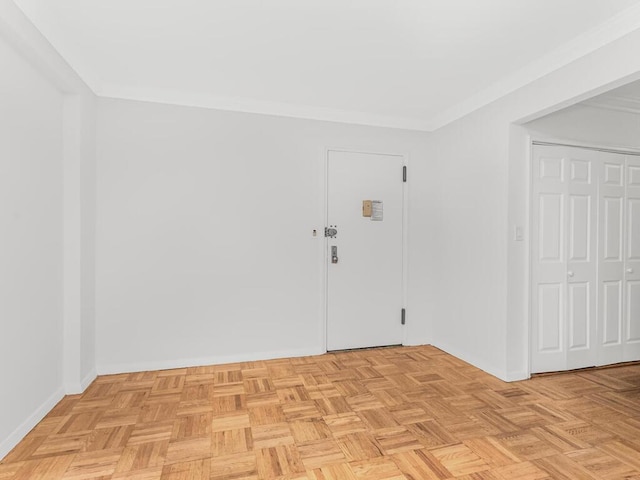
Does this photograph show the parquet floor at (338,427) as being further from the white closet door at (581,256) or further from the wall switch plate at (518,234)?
the wall switch plate at (518,234)

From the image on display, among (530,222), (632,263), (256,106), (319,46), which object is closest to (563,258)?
(530,222)

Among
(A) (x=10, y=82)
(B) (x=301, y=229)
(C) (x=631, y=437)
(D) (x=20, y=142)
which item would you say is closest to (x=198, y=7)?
(A) (x=10, y=82)

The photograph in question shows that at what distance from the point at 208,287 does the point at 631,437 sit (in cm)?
312

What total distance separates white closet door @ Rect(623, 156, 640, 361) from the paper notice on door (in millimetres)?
2231

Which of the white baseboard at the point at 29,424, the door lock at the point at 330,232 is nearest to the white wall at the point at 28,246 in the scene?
the white baseboard at the point at 29,424

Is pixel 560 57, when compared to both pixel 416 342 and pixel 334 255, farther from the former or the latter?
pixel 416 342

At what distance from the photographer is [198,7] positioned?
6.76 ft

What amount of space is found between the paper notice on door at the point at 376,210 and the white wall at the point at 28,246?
8.65ft

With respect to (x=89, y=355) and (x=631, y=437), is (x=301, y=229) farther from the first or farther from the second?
(x=631, y=437)

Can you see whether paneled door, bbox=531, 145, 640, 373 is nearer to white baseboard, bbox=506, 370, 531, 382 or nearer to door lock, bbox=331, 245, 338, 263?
white baseboard, bbox=506, 370, 531, 382

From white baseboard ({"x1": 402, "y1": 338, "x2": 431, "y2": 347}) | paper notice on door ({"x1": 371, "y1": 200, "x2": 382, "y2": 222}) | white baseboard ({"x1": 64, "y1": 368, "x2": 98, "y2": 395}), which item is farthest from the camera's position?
white baseboard ({"x1": 402, "y1": 338, "x2": 431, "y2": 347})

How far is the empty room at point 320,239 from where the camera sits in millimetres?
2047

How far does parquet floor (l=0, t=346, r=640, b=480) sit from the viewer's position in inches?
73.2

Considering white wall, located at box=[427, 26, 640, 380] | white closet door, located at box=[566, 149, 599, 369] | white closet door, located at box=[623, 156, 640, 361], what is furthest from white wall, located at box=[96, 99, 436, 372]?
white closet door, located at box=[623, 156, 640, 361]
